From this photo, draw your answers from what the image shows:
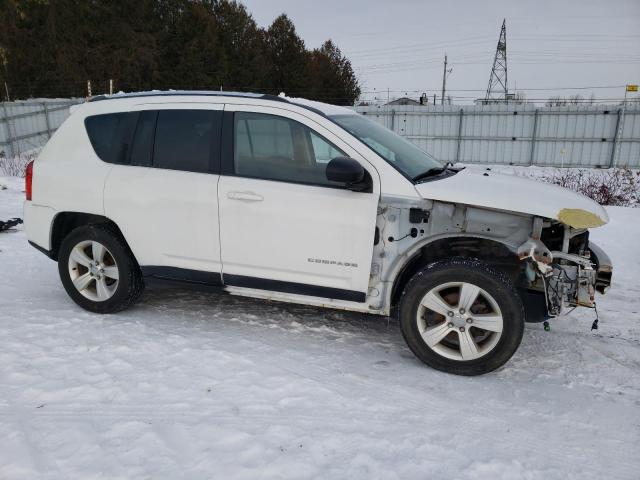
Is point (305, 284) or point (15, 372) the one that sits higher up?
point (305, 284)

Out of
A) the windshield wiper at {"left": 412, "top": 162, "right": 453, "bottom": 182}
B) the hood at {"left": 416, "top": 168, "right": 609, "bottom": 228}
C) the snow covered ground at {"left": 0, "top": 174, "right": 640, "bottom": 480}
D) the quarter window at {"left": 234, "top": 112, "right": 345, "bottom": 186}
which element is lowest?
the snow covered ground at {"left": 0, "top": 174, "right": 640, "bottom": 480}

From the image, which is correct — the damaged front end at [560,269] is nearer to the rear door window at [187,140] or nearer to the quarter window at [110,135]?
the rear door window at [187,140]

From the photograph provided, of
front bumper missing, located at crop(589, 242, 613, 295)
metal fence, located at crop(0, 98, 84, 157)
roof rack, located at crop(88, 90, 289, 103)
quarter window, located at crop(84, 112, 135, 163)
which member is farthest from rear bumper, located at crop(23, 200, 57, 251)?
metal fence, located at crop(0, 98, 84, 157)

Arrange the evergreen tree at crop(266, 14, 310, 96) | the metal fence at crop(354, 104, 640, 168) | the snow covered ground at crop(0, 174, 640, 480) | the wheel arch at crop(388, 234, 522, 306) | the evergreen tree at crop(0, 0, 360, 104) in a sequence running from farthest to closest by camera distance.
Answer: the evergreen tree at crop(266, 14, 310, 96) < the evergreen tree at crop(0, 0, 360, 104) < the metal fence at crop(354, 104, 640, 168) < the wheel arch at crop(388, 234, 522, 306) < the snow covered ground at crop(0, 174, 640, 480)

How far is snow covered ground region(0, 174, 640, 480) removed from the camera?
2.60 metres

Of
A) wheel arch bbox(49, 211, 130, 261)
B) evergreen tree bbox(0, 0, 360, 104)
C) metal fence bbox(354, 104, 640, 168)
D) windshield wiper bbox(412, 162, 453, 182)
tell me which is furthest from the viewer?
evergreen tree bbox(0, 0, 360, 104)

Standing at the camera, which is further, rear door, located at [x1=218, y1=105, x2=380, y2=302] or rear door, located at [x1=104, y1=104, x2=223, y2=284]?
rear door, located at [x1=104, y1=104, x2=223, y2=284]

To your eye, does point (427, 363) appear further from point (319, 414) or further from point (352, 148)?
point (352, 148)

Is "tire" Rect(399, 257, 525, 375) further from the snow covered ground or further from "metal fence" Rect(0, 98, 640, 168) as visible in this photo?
"metal fence" Rect(0, 98, 640, 168)

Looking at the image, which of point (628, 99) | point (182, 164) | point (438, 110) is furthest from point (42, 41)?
point (182, 164)

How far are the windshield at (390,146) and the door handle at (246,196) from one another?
83 cm

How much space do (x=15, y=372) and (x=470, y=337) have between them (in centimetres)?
307

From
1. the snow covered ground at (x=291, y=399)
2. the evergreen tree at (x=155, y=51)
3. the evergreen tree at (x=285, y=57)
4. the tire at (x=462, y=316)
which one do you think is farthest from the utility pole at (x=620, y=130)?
the evergreen tree at (x=285, y=57)

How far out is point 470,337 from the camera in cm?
352
